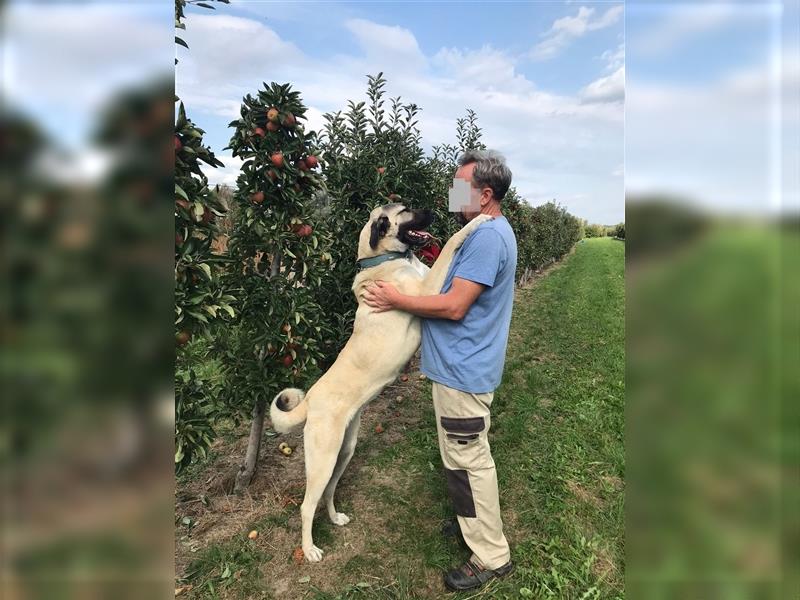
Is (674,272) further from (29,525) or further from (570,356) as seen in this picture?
(570,356)

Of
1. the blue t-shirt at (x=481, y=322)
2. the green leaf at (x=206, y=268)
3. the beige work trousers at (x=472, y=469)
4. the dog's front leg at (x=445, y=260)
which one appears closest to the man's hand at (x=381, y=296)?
the dog's front leg at (x=445, y=260)

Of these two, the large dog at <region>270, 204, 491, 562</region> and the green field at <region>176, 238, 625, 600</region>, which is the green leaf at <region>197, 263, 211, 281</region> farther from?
the green field at <region>176, 238, 625, 600</region>

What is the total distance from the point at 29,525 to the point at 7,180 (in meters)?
0.46

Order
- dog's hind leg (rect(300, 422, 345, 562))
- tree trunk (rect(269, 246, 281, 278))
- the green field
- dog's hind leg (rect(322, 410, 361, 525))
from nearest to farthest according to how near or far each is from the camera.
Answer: the green field, dog's hind leg (rect(300, 422, 345, 562)), dog's hind leg (rect(322, 410, 361, 525)), tree trunk (rect(269, 246, 281, 278))

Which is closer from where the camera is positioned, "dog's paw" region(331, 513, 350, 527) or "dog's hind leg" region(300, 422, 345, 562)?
"dog's hind leg" region(300, 422, 345, 562)

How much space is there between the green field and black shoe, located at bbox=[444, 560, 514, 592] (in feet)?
0.18

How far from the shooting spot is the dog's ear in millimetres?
3225

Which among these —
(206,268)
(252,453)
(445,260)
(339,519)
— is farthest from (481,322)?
(252,453)

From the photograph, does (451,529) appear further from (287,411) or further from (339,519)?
(287,411)

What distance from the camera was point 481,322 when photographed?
2.60 meters

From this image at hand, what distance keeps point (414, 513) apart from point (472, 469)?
1048 millimetres

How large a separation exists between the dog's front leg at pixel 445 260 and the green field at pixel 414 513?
81cm

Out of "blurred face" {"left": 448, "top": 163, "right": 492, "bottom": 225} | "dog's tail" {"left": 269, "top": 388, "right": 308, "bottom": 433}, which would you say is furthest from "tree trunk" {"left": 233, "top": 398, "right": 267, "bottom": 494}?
"blurred face" {"left": 448, "top": 163, "right": 492, "bottom": 225}

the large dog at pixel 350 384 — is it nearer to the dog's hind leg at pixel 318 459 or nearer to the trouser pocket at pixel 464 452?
the dog's hind leg at pixel 318 459
